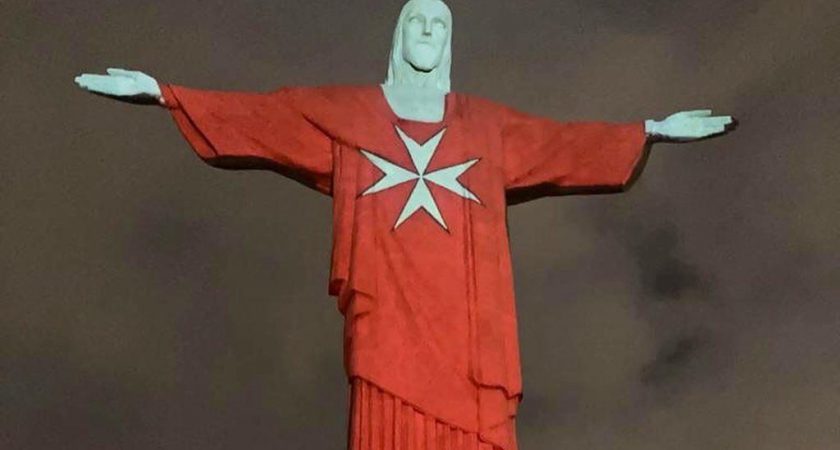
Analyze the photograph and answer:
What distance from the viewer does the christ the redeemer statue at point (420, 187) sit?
5.57 metres

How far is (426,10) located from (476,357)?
1.57 metres

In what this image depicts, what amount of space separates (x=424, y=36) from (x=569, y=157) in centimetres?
78

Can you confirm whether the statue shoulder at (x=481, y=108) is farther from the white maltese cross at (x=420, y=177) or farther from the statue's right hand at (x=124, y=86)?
the statue's right hand at (x=124, y=86)

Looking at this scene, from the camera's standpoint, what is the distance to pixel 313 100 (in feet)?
20.1

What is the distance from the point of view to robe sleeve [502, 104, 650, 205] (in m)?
6.20

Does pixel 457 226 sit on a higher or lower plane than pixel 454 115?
lower

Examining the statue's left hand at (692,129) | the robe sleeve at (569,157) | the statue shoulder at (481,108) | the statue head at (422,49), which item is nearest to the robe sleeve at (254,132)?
the statue head at (422,49)

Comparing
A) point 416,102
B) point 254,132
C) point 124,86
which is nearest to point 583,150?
point 416,102

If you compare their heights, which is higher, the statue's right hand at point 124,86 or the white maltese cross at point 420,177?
the statue's right hand at point 124,86

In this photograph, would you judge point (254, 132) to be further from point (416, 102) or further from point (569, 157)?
point (569, 157)

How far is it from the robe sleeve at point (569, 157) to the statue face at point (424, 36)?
415 mm

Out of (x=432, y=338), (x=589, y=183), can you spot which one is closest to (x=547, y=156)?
(x=589, y=183)

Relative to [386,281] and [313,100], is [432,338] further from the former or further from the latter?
[313,100]

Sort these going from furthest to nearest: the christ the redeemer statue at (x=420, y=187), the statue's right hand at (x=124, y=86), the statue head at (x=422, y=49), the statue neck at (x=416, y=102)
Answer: the statue head at (x=422, y=49), the statue neck at (x=416, y=102), the statue's right hand at (x=124, y=86), the christ the redeemer statue at (x=420, y=187)
